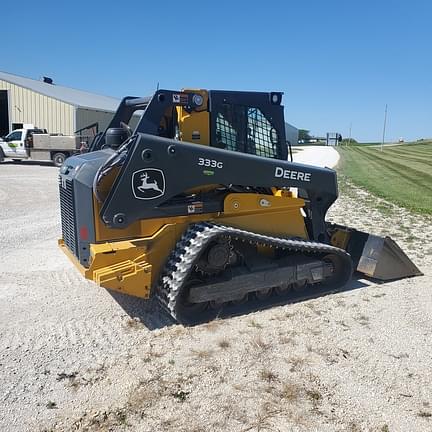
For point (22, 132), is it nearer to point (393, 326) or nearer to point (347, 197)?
point (347, 197)

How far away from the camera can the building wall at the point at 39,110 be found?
29.7m

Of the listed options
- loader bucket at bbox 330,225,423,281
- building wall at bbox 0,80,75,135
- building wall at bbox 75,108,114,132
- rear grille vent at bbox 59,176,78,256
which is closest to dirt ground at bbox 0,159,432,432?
loader bucket at bbox 330,225,423,281

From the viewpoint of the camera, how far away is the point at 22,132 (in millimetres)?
24375

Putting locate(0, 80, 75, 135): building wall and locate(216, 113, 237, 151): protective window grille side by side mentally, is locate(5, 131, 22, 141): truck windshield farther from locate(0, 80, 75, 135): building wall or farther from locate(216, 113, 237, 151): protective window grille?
locate(216, 113, 237, 151): protective window grille

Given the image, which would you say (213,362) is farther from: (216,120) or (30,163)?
(30,163)

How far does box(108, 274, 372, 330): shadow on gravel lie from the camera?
187 inches

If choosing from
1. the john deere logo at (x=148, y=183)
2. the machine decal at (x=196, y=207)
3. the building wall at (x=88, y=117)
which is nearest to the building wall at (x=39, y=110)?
the building wall at (x=88, y=117)

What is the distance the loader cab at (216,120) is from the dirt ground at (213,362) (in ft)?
6.22

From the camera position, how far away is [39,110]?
1190 inches

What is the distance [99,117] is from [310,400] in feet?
102

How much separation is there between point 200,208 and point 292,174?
1.18 metres

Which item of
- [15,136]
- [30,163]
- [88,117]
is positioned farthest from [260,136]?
[88,117]

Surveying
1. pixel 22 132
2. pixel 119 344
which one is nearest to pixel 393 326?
pixel 119 344

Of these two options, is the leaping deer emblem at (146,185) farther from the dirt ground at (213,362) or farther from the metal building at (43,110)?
the metal building at (43,110)
